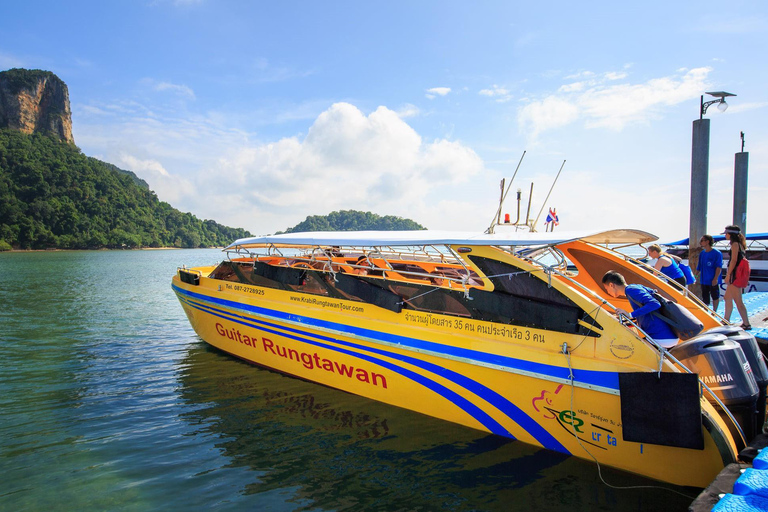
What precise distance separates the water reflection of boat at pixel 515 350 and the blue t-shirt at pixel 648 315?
224 mm

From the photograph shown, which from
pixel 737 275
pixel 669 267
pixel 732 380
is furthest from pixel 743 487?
pixel 669 267

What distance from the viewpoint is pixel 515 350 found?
14.3ft

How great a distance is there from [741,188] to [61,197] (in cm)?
9923

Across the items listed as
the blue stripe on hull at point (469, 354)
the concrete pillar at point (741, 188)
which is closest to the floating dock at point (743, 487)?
the blue stripe on hull at point (469, 354)

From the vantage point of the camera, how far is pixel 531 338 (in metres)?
4.36

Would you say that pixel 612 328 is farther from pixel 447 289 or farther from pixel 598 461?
pixel 447 289

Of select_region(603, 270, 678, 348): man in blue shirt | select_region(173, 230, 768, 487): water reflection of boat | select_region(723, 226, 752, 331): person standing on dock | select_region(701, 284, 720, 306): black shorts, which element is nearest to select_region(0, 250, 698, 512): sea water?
select_region(173, 230, 768, 487): water reflection of boat

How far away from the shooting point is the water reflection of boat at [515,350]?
3.66 meters

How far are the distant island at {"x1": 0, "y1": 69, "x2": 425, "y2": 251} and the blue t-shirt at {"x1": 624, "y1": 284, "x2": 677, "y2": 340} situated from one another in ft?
166

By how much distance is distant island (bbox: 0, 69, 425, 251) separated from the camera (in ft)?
246

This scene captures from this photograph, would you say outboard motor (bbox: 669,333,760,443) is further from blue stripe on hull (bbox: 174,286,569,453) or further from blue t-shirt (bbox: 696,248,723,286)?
blue t-shirt (bbox: 696,248,723,286)

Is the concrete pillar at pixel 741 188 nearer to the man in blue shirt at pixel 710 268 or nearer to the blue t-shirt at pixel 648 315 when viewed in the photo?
the man in blue shirt at pixel 710 268

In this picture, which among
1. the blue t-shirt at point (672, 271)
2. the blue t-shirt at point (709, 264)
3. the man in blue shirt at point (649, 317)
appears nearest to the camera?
the man in blue shirt at point (649, 317)

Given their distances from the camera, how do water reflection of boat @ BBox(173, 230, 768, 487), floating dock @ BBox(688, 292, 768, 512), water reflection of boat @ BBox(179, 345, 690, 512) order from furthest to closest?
water reflection of boat @ BBox(179, 345, 690, 512) < water reflection of boat @ BBox(173, 230, 768, 487) < floating dock @ BBox(688, 292, 768, 512)
